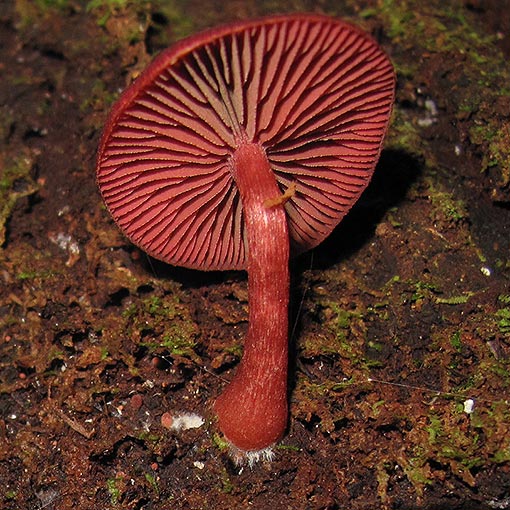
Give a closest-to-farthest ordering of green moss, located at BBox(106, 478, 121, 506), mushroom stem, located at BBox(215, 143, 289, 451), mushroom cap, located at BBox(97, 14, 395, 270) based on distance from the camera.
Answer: mushroom cap, located at BBox(97, 14, 395, 270)
mushroom stem, located at BBox(215, 143, 289, 451)
green moss, located at BBox(106, 478, 121, 506)

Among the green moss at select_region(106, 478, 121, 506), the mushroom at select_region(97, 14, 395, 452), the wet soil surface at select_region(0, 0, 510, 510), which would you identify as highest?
the mushroom at select_region(97, 14, 395, 452)

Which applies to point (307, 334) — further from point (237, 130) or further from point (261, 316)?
point (237, 130)

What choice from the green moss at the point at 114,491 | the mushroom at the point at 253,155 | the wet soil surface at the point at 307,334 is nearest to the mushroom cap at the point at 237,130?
the mushroom at the point at 253,155

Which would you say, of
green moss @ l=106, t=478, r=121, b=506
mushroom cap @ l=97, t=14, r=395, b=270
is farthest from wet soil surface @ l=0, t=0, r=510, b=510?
mushroom cap @ l=97, t=14, r=395, b=270

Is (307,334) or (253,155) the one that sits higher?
(253,155)

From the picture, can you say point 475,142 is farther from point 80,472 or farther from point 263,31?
point 80,472

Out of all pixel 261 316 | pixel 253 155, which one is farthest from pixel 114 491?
pixel 253 155

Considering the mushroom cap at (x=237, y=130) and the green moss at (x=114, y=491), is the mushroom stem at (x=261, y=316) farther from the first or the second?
the green moss at (x=114, y=491)

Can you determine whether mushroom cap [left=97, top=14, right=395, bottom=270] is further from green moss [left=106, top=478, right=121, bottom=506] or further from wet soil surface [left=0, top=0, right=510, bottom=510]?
green moss [left=106, top=478, right=121, bottom=506]
